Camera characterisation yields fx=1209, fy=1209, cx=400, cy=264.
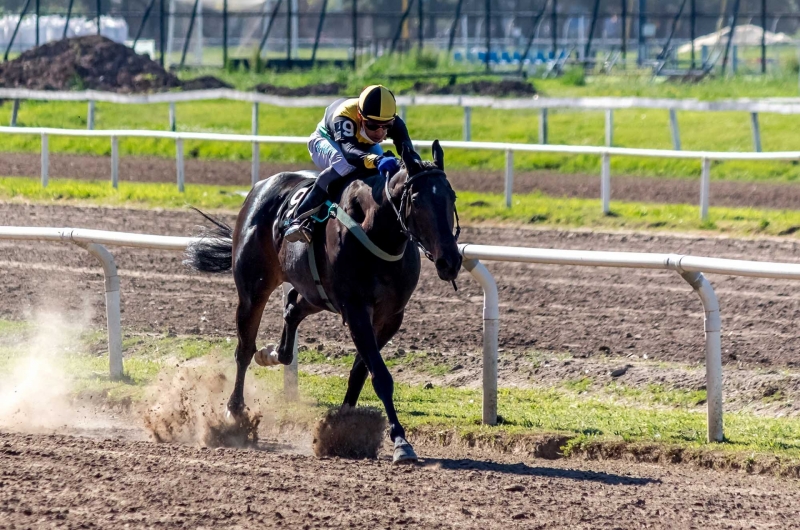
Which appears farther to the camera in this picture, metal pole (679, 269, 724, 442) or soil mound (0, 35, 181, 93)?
soil mound (0, 35, 181, 93)

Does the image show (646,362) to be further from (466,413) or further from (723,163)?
(723,163)

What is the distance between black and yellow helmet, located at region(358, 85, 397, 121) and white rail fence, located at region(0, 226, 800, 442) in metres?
0.97

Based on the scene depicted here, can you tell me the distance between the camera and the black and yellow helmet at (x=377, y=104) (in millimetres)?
6129

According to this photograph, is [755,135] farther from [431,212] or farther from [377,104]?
[431,212]

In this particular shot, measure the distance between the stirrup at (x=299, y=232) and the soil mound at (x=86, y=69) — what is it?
21437 millimetres

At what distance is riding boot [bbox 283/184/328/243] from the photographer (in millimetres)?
6344

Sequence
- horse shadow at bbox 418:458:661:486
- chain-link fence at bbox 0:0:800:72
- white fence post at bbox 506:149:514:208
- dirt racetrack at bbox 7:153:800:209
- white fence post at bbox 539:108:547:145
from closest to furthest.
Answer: horse shadow at bbox 418:458:661:486
white fence post at bbox 506:149:514:208
dirt racetrack at bbox 7:153:800:209
white fence post at bbox 539:108:547:145
chain-link fence at bbox 0:0:800:72

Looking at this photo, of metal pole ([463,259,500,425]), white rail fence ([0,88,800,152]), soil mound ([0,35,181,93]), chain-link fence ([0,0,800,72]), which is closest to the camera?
metal pole ([463,259,500,425])

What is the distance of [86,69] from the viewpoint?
28.5 m

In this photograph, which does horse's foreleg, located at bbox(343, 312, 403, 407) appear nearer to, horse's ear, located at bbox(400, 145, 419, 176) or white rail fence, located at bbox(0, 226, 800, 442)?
white rail fence, located at bbox(0, 226, 800, 442)

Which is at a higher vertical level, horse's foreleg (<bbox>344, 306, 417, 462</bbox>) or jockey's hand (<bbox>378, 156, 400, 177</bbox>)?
jockey's hand (<bbox>378, 156, 400, 177</bbox>)

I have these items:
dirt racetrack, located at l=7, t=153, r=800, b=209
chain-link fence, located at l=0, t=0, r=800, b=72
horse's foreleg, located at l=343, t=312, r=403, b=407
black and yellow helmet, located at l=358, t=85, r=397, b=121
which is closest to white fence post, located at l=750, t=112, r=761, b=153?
dirt racetrack, located at l=7, t=153, r=800, b=209

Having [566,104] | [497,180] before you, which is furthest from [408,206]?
[566,104]

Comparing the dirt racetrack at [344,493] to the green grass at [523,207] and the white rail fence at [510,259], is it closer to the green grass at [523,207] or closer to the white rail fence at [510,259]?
the white rail fence at [510,259]
